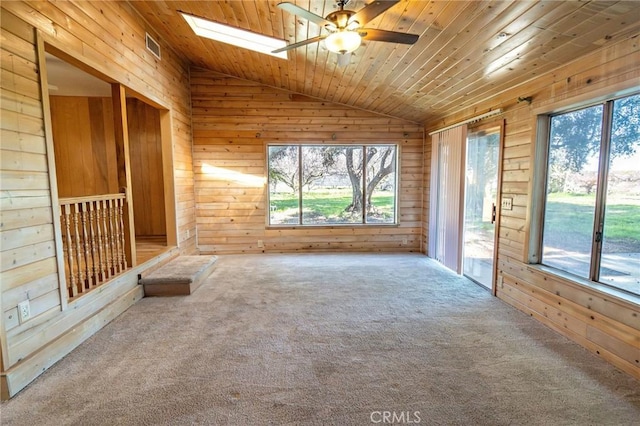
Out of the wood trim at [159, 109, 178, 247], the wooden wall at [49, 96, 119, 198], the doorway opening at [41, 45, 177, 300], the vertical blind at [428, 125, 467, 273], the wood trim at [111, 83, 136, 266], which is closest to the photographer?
the wood trim at [111, 83, 136, 266]

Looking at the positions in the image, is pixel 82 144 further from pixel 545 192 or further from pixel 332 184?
pixel 545 192

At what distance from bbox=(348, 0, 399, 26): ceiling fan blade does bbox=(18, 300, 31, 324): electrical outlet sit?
2.95m

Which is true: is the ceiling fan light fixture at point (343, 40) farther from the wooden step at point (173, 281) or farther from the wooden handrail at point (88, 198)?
the wooden step at point (173, 281)

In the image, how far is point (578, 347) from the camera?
2418 millimetres

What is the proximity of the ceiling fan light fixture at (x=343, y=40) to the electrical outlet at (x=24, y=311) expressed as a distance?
2771 millimetres

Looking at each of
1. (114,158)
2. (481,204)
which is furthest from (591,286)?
(114,158)

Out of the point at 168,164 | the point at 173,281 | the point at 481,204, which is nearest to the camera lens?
the point at 173,281

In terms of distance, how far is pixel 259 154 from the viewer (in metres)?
5.49

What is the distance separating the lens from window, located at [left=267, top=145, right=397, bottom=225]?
5637mm

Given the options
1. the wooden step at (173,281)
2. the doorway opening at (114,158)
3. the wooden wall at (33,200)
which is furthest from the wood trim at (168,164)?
the wooden wall at (33,200)

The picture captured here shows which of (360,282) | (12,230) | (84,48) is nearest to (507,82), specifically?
(360,282)

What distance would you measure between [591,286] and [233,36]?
4.32 m

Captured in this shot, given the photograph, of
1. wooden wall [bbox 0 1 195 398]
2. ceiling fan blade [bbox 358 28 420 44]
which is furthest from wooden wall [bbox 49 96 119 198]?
ceiling fan blade [bbox 358 28 420 44]

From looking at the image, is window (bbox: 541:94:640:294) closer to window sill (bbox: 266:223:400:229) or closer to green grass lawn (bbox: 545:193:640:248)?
green grass lawn (bbox: 545:193:640:248)
